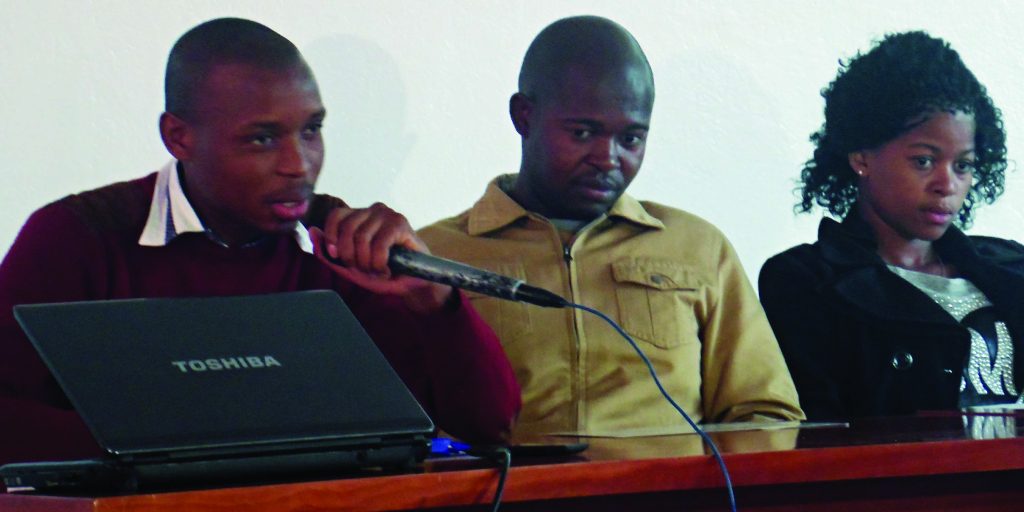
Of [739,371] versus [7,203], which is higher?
[7,203]

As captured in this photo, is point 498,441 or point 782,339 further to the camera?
point 782,339

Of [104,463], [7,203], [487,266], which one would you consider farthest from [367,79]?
[104,463]

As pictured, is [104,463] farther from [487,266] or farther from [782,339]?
[782,339]

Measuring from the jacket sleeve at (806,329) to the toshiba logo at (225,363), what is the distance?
131cm

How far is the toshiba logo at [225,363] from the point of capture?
1.04 metres

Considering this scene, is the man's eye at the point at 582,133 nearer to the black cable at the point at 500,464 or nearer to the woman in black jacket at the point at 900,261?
the woman in black jacket at the point at 900,261

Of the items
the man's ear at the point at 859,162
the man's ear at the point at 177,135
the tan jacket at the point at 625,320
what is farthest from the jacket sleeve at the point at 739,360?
the man's ear at the point at 177,135

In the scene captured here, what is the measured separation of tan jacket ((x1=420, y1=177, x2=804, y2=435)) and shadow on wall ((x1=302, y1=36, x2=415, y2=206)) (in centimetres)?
14

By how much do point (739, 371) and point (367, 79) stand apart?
73 cm

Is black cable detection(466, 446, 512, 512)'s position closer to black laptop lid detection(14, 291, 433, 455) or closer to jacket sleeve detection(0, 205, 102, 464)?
black laptop lid detection(14, 291, 433, 455)

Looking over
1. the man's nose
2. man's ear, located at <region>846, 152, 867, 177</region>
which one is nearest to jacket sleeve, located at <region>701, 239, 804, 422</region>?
the man's nose

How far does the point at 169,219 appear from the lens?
5.40 ft

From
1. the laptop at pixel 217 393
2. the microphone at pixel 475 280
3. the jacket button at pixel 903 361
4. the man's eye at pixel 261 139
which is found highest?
the man's eye at pixel 261 139

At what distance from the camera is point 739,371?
1992 mm
